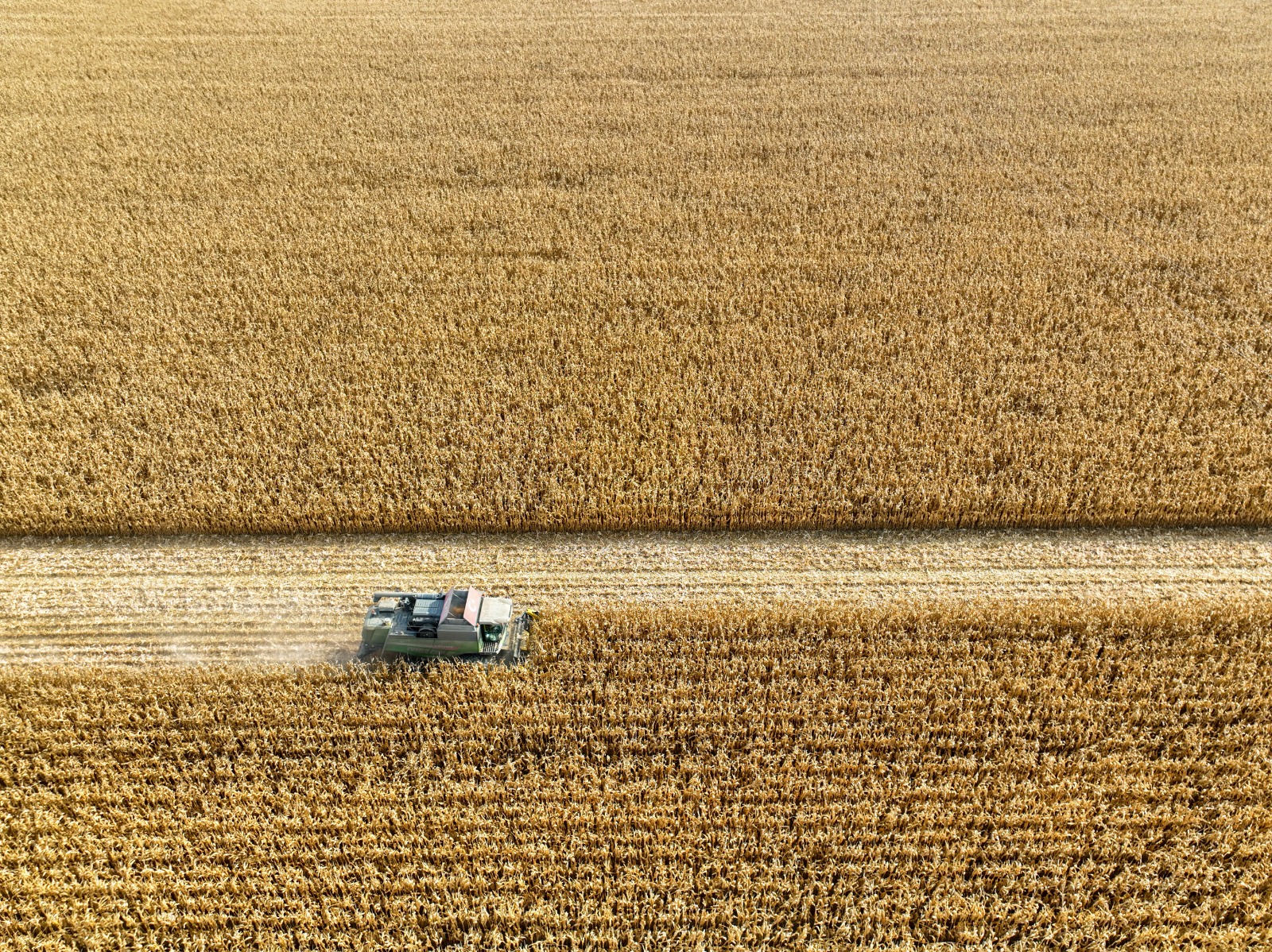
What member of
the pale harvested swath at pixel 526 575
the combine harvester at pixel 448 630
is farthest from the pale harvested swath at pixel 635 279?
the combine harvester at pixel 448 630

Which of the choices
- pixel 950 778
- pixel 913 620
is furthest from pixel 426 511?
pixel 950 778

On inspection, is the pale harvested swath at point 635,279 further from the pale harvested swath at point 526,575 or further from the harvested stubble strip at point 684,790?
the harvested stubble strip at point 684,790

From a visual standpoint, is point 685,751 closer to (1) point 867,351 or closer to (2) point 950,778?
(2) point 950,778

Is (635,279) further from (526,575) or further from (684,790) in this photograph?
(684,790)

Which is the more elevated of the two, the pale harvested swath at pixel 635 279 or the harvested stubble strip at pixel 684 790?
the pale harvested swath at pixel 635 279

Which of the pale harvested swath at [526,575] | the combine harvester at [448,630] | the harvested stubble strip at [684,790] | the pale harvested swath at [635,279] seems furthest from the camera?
the pale harvested swath at [635,279]

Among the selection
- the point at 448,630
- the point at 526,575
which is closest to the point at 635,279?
the point at 526,575
